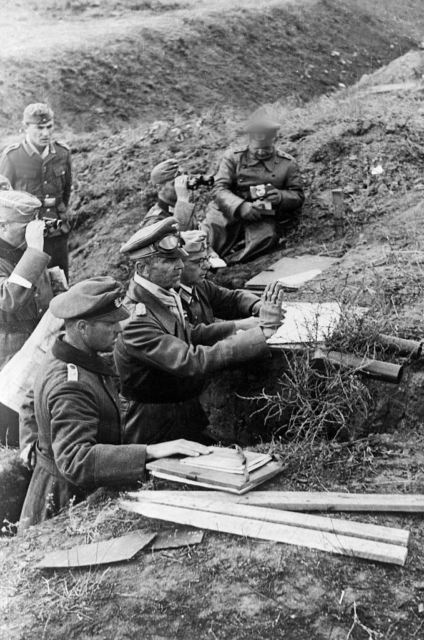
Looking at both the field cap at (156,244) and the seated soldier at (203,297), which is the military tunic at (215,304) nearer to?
the seated soldier at (203,297)

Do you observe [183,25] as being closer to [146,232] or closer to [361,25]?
[361,25]

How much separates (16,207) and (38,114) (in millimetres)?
2420

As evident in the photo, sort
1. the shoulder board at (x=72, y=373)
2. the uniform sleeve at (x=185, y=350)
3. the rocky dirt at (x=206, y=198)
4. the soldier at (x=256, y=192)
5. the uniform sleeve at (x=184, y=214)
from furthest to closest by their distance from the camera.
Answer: the soldier at (x=256, y=192)
the uniform sleeve at (x=184, y=214)
the uniform sleeve at (x=185, y=350)
the shoulder board at (x=72, y=373)
the rocky dirt at (x=206, y=198)

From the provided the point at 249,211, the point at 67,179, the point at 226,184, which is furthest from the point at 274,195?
the point at 67,179

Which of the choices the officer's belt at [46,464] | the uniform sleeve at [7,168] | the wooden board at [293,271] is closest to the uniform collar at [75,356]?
the officer's belt at [46,464]

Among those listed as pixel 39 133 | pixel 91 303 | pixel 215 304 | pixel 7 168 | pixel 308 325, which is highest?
pixel 91 303

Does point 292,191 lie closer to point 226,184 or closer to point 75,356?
point 226,184

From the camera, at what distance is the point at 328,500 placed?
325cm

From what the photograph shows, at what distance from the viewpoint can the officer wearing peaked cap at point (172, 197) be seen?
6.79 meters

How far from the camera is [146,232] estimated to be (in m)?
4.63

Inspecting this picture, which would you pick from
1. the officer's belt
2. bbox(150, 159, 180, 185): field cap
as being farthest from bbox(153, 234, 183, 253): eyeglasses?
bbox(150, 159, 180, 185): field cap

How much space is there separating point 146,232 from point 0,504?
1.97 meters

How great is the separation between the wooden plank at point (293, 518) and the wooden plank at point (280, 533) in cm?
3

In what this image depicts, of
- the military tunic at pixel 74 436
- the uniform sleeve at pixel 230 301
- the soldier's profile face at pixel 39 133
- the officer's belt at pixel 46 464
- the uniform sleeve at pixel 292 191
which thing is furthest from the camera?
the uniform sleeve at pixel 292 191
